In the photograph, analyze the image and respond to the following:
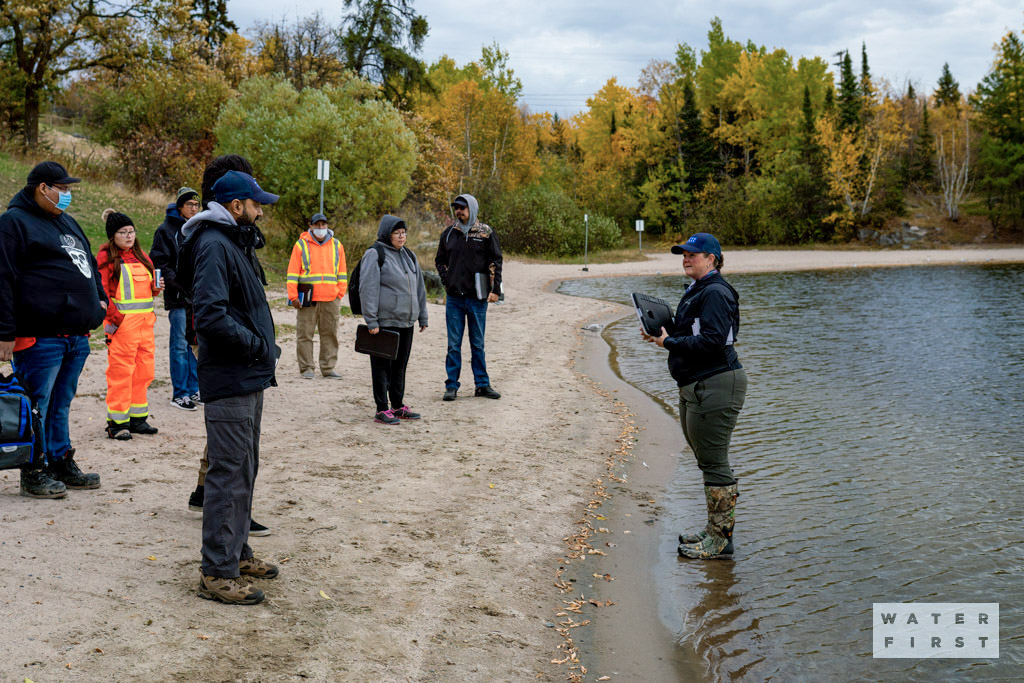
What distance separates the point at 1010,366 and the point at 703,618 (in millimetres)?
12362

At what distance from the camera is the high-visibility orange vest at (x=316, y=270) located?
449 inches

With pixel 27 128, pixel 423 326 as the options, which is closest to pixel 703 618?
pixel 423 326

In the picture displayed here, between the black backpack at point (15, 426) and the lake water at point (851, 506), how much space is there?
13.9ft

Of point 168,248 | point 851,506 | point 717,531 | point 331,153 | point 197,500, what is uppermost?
point 331,153

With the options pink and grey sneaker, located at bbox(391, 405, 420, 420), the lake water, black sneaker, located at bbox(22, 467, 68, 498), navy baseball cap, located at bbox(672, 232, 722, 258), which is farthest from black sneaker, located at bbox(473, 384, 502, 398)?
black sneaker, located at bbox(22, 467, 68, 498)

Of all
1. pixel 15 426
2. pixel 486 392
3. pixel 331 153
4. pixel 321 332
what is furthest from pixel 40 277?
pixel 331 153

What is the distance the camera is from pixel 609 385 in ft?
43.5

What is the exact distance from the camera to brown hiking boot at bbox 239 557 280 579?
4.75m

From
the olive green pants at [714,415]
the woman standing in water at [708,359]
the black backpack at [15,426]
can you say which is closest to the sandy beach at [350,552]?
the black backpack at [15,426]

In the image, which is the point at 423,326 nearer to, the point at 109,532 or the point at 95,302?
the point at 95,302

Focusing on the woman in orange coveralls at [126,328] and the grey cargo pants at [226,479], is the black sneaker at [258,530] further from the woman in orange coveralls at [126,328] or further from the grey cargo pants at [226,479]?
the woman in orange coveralls at [126,328]

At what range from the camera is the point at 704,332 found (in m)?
5.66

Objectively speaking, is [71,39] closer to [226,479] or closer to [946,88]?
[226,479]

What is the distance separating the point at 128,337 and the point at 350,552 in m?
3.68
